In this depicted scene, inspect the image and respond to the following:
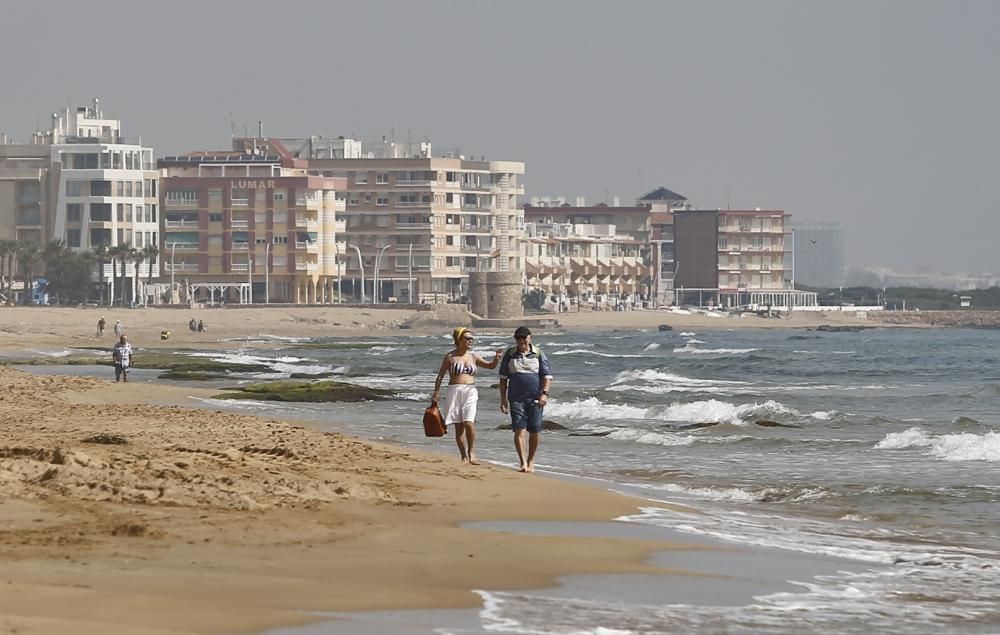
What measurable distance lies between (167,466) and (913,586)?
6246 mm

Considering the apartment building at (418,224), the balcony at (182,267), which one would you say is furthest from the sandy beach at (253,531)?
the apartment building at (418,224)

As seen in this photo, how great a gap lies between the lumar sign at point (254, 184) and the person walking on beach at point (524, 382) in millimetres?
122367

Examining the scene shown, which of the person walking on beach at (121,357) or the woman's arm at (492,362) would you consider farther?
the person walking on beach at (121,357)

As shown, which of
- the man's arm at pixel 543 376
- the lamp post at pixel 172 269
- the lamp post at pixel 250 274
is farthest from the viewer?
the lamp post at pixel 250 274

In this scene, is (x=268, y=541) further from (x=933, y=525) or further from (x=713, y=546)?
(x=933, y=525)

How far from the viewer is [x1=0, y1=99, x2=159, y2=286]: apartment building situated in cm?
13000

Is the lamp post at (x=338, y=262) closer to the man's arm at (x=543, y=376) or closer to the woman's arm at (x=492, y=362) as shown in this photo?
the woman's arm at (x=492, y=362)

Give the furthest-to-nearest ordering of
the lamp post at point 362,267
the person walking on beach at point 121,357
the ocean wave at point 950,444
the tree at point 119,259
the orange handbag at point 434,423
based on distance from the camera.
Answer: the lamp post at point 362,267, the tree at point 119,259, the person walking on beach at point 121,357, the ocean wave at point 950,444, the orange handbag at point 434,423

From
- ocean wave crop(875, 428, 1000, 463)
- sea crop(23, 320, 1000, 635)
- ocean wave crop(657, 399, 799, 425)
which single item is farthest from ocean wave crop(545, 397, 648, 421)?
ocean wave crop(875, 428, 1000, 463)

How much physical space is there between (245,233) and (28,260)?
66.1 ft

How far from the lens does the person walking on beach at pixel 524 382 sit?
17734 mm

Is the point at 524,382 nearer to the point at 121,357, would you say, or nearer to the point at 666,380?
the point at 121,357

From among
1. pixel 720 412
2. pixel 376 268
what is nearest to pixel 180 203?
pixel 376 268

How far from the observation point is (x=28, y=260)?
122812mm
